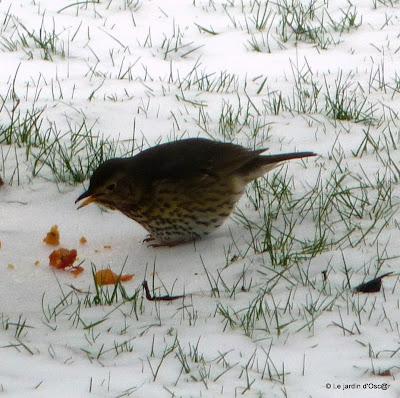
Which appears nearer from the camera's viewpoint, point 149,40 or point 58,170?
point 58,170

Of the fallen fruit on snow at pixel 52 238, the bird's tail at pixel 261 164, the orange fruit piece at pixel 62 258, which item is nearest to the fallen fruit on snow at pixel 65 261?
the orange fruit piece at pixel 62 258

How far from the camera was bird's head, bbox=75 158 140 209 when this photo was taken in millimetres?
6676

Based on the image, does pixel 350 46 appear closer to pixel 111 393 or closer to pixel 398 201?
pixel 398 201

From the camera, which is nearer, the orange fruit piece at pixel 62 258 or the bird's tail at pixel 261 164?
the orange fruit piece at pixel 62 258

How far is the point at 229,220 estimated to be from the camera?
719 centimetres

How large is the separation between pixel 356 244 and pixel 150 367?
1799 millimetres

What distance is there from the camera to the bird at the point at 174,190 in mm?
6781

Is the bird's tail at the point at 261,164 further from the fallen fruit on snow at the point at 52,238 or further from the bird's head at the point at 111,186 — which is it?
the fallen fruit on snow at the point at 52,238

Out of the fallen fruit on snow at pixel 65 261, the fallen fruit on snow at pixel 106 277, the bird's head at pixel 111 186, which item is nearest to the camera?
the fallen fruit on snow at pixel 106 277

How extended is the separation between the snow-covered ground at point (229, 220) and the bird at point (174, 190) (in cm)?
14

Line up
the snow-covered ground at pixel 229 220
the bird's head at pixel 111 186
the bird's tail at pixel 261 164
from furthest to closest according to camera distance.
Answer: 1. the bird's tail at pixel 261 164
2. the bird's head at pixel 111 186
3. the snow-covered ground at pixel 229 220

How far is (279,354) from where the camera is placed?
17.0 ft

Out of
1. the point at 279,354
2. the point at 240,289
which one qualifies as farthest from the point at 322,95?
the point at 279,354

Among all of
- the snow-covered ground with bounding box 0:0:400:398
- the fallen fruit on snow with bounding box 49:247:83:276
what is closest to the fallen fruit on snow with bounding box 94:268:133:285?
the snow-covered ground with bounding box 0:0:400:398
